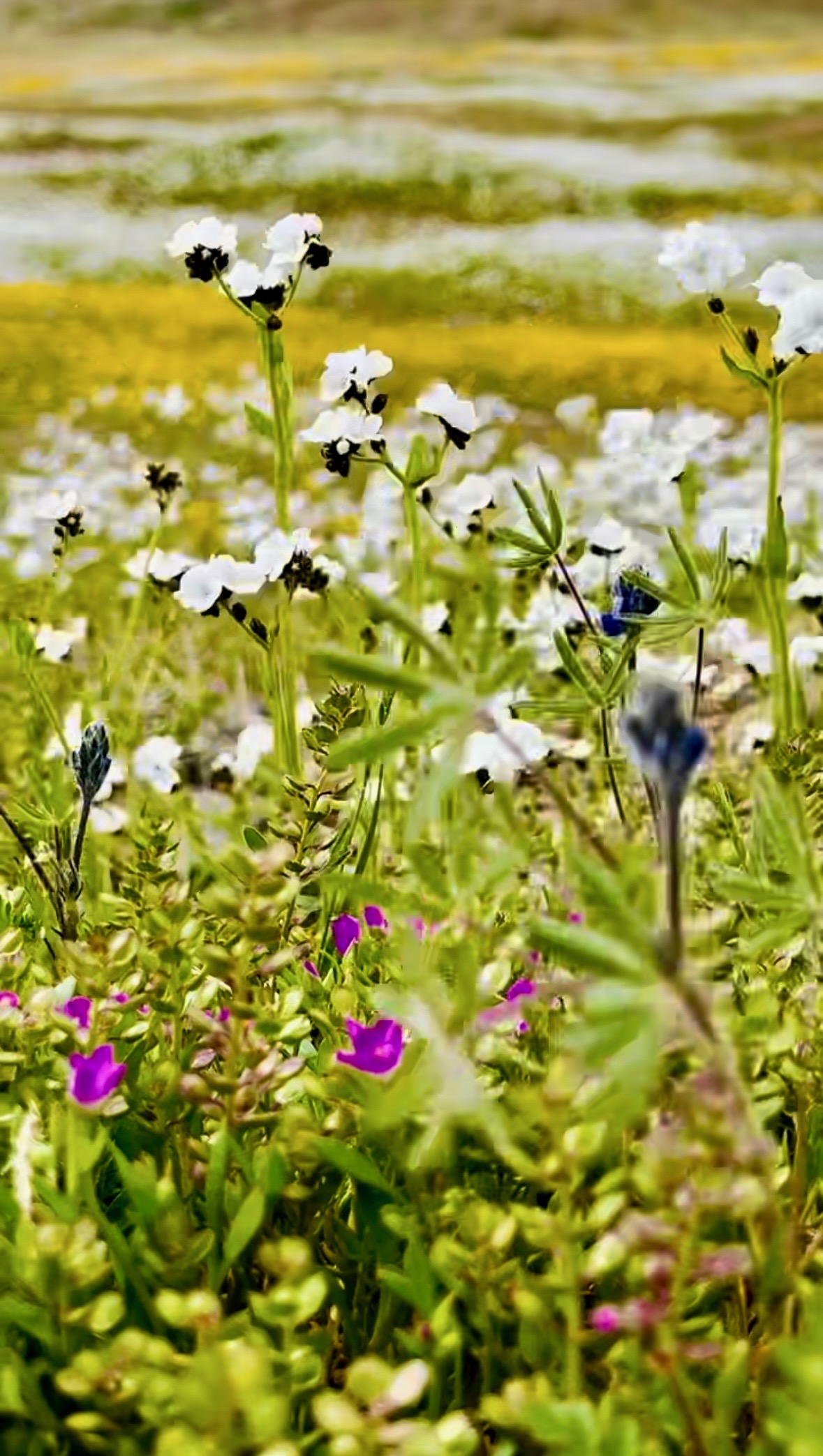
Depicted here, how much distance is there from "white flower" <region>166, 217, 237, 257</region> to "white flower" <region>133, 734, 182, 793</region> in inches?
33.2

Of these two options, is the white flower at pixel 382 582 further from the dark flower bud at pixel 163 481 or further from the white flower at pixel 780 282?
the white flower at pixel 780 282

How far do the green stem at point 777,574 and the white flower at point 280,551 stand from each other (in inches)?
23.9

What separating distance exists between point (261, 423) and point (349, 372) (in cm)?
19

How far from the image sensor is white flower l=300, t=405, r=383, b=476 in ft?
6.16

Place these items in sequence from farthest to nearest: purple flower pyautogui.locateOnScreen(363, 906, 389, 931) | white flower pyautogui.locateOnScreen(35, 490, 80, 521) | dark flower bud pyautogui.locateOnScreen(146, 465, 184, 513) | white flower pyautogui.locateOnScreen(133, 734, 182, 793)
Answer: dark flower bud pyautogui.locateOnScreen(146, 465, 184, 513) → white flower pyautogui.locateOnScreen(133, 734, 182, 793) → white flower pyautogui.locateOnScreen(35, 490, 80, 521) → purple flower pyautogui.locateOnScreen(363, 906, 389, 931)

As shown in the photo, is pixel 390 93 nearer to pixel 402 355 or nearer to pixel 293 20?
pixel 293 20

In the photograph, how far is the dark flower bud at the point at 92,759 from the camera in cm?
131

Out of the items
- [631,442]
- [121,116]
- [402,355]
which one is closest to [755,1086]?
[631,442]

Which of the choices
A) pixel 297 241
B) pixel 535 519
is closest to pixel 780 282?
pixel 297 241

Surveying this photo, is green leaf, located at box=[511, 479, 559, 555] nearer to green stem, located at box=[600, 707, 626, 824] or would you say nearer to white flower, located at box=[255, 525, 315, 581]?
green stem, located at box=[600, 707, 626, 824]

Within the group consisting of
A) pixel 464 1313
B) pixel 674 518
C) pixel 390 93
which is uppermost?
pixel 390 93

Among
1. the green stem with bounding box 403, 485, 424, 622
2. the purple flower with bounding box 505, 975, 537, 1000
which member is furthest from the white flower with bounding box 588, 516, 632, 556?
the purple flower with bounding box 505, 975, 537, 1000

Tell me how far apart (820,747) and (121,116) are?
2948 centimetres

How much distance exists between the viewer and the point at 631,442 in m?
3.00
